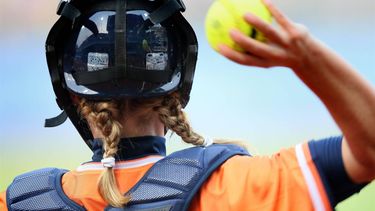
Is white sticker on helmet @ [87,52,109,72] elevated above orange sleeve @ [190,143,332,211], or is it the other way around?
white sticker on helmet @ [87,52,109,72]

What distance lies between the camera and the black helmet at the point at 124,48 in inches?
58.7

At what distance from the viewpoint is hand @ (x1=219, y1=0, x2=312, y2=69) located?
97 centimetres

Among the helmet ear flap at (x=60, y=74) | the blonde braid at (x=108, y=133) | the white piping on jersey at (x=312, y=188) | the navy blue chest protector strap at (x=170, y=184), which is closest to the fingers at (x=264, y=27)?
the white piping on jersey at (x=312, y=188)

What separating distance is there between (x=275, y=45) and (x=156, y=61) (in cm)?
57

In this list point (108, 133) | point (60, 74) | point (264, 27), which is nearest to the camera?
point (264, 27)

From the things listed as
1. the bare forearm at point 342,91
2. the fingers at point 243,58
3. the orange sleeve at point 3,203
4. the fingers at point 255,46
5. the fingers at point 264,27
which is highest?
the fingers at point 264,27

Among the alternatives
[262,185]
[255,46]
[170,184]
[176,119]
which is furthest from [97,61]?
[255,46]

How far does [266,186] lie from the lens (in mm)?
1268

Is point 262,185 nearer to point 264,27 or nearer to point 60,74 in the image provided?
point 264,27

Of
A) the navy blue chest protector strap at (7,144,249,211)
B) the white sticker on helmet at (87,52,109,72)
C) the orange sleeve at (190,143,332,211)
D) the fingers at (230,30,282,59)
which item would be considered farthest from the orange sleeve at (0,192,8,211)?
the fingers at (230,30,282,59)

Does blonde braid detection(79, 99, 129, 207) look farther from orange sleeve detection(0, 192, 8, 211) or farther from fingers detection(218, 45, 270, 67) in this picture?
fingers detection(218, 45, 270, 67)

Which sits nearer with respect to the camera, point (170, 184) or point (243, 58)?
point (243, 58)

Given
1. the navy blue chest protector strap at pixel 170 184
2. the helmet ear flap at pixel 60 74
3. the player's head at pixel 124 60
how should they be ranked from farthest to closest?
1. the helmet ear flap at pixel 60 74
2. the player's head at pixel 124 60
3. the navy blue chest protector strap at pixel 170 184

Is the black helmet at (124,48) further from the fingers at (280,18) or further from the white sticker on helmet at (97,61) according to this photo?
the fingers at (280,18)
